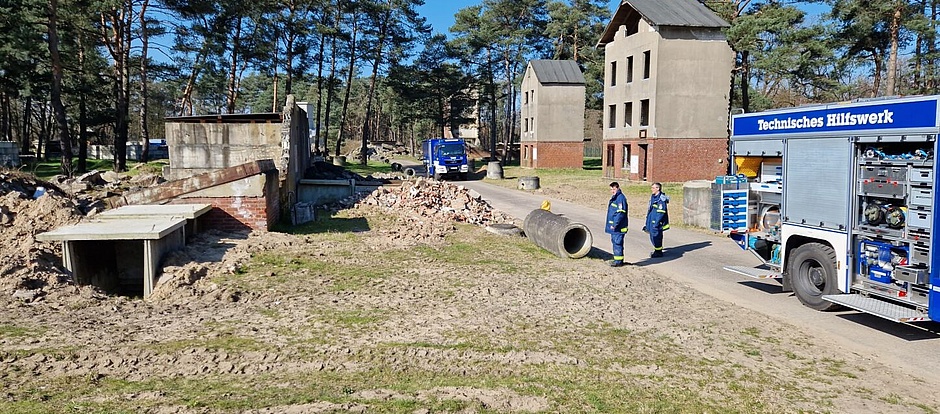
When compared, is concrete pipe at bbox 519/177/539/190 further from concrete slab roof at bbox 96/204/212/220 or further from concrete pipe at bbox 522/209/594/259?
concrete slab roof at bbox 96/204/212/220

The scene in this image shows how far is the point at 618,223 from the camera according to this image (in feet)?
40.2

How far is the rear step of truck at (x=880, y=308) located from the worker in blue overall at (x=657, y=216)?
447 centimetres

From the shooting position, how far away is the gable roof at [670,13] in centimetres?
3284

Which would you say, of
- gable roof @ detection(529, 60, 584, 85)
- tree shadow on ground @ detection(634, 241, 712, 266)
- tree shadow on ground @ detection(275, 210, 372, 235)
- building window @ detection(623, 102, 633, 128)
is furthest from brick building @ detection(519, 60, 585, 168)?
tree shadow on ground @ detection(634, 241, 712, 266)

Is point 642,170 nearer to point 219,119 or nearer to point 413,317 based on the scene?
point 219,119

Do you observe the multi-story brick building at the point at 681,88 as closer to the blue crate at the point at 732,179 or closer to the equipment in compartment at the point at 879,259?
the blue crate at the point at 732,179

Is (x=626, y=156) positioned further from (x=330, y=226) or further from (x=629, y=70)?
(x=330, y=226)

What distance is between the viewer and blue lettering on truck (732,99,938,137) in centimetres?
779

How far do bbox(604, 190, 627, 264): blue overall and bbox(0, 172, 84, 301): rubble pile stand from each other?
30.3ft

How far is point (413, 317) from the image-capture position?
333 inches

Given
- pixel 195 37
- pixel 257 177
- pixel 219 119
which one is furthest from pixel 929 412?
pixel 195 37

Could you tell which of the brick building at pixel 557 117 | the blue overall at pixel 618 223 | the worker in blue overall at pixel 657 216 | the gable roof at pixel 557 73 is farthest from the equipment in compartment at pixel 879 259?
the gable roof at pixel 557 73

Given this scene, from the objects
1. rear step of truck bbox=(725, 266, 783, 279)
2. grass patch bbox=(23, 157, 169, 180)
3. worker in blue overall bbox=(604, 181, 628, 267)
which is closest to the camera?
rear step of truck bbox=(725, 266, 783, 279)

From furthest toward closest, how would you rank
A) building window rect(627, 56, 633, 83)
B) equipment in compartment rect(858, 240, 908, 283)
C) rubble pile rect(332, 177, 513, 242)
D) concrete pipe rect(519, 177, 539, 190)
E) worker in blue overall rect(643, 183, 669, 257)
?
1. building window rect(627, 56, 633, 83)
2. concrete pipe rect(519, 177, 539, 190)
3. rubble pile rect(332, 177, 513, 242)
4. worker in blue overall rect(643, 183, 669, 257)
5. equipment in compartment rect(858, 240, 908, 283)
